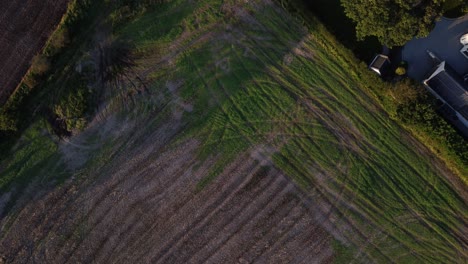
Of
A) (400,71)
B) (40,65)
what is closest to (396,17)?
(400,71)

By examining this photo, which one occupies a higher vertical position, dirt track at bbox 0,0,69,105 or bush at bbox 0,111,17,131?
dirt track at bbox 0,0,69,105

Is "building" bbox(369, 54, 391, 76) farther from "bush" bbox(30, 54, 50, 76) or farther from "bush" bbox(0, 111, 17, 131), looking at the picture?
"bush" bbox(0, 111, 17, 131)

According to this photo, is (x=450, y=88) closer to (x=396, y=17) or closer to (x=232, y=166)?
(x=396, y=17)

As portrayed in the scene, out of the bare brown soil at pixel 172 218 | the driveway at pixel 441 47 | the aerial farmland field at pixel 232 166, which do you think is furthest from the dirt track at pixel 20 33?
the driveway at pixel 441 47

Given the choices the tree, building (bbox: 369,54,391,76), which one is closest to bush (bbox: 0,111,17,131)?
the tree

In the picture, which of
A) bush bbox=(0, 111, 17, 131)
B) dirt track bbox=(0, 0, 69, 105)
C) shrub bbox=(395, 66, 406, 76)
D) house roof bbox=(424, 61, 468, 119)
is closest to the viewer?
house roof bbox=(424, 61, 468, 119)

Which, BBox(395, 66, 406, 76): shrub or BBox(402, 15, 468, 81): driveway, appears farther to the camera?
BBox(402, 15, 468, 81): driveway
